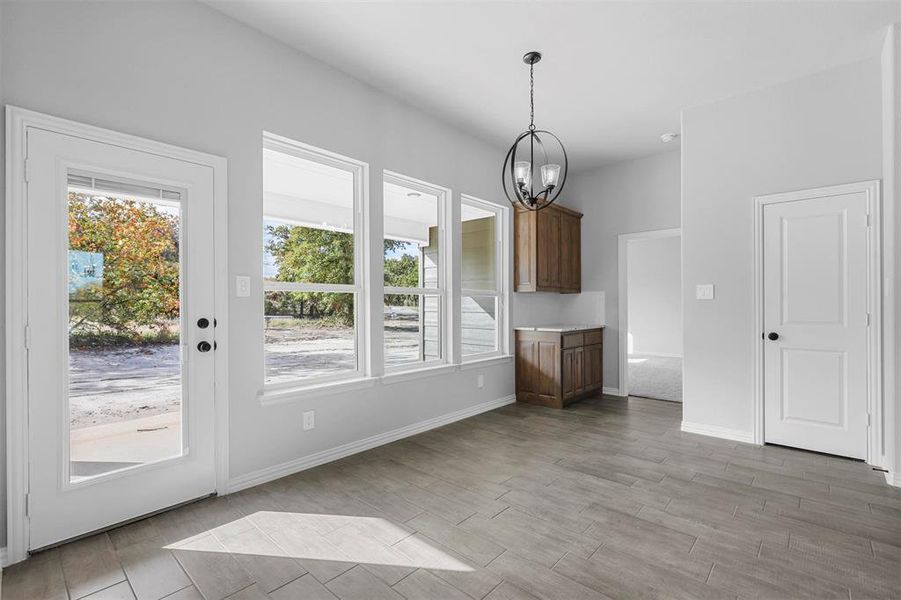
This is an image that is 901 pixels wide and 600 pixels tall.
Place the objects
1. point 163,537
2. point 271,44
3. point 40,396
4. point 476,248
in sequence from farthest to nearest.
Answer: point 476,248, point 271,44, point 163,537, point 40,396

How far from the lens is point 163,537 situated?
7.39 ft

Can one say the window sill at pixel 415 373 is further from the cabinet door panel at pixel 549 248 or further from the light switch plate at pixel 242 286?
the cabinet door panel at pixel 549 248

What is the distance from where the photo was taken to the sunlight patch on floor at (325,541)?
2088 millimetres

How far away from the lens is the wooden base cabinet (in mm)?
4934

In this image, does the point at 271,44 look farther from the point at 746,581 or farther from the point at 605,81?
the point at 746,581

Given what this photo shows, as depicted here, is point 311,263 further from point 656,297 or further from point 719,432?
point 656,297

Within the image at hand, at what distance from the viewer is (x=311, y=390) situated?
3197 mm

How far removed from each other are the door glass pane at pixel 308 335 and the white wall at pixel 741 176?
123 inches

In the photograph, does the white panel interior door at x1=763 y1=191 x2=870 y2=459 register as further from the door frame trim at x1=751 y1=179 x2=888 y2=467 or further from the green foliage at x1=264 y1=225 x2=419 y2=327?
the green foliage at x1=264 y1=225 x2=419 y2=327

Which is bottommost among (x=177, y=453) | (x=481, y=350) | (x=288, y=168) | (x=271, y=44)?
(x=177, y=453)

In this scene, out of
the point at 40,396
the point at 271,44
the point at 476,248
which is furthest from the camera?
the point at 476,248

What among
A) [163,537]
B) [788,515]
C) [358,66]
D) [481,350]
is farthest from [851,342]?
[163,537]

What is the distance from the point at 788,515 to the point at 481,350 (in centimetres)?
305

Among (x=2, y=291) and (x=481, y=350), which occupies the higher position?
(x=2, y=291)
